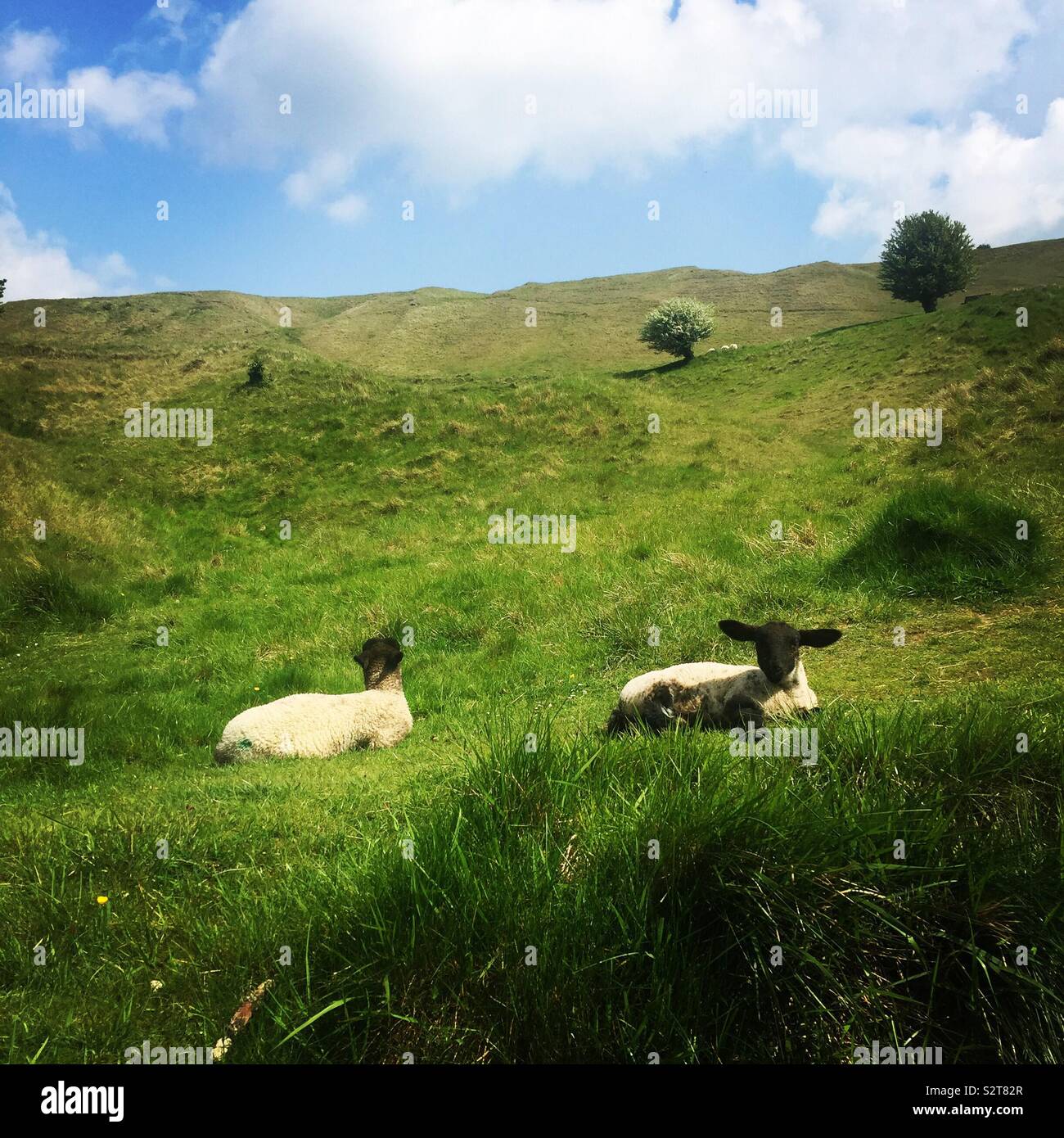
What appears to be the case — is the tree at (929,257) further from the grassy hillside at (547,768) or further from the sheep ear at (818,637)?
the sheep ear at (818,637)

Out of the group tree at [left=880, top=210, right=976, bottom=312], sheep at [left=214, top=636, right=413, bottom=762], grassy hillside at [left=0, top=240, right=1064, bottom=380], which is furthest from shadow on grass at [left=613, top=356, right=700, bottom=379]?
sheep at [left=214, top=636, right=413, bottom=762]

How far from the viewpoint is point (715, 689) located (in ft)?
24.1

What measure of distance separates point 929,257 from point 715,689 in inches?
2594

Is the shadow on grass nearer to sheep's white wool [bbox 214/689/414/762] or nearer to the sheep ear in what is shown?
sheep's white wool [bbox 214/689/414/762]

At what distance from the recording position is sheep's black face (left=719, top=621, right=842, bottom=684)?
6.82m

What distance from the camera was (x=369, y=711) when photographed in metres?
9.13

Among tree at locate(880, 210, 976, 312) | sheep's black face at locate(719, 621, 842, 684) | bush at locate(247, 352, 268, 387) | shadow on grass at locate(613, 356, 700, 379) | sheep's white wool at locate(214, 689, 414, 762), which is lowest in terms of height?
sheep's white wool at locate(214, 689, 414, 762)

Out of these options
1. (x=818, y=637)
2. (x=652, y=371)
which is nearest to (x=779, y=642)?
(x=818, y=637)

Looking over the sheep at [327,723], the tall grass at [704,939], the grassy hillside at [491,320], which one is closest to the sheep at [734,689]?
the tall grass at [704,939]

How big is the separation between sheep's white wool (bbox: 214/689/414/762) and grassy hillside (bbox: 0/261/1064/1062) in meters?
0.51

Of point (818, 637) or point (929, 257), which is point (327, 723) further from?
point (929, 257)
